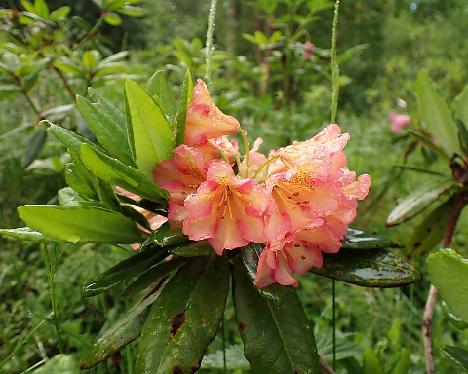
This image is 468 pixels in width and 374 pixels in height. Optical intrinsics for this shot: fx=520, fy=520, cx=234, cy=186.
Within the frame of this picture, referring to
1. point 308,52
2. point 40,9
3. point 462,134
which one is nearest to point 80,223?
point 462,134

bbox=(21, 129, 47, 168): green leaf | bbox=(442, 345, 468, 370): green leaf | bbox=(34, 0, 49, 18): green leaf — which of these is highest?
bbox=(34, 0, 49, 18): green leaf

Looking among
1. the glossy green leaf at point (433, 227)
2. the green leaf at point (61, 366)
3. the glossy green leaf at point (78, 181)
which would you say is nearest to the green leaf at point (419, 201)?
the glossy green leaf at point (433, 227)

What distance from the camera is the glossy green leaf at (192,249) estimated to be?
25.8 inches

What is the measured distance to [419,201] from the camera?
113 centimetres

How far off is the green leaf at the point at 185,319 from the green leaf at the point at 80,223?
10 centimetres

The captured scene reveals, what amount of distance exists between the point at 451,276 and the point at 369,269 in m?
0.16

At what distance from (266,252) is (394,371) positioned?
1.68 feet

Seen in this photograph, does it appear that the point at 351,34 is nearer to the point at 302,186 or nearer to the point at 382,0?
the point at 382,0

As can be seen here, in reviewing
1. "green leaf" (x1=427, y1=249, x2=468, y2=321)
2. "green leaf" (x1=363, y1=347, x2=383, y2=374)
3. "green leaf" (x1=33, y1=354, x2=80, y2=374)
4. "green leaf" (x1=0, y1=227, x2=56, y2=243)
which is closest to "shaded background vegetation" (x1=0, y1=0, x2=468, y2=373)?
"green leaf" (x1=363, y1=347, x2=383, y2=374)

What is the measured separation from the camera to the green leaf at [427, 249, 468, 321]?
58 centimetres

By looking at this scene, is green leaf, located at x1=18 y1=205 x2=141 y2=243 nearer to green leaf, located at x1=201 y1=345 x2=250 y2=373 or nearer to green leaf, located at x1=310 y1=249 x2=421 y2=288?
green leaf, located at x1=310 y1=249 x2=421 y2=288

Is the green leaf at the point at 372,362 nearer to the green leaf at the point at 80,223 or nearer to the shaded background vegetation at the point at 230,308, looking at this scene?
the shaded background vegetation at the point at 230,308

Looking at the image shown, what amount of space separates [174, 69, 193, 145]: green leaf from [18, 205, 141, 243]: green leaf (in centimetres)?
14

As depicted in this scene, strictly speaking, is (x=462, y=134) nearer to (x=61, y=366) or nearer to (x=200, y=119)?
(x=200, y=119)
